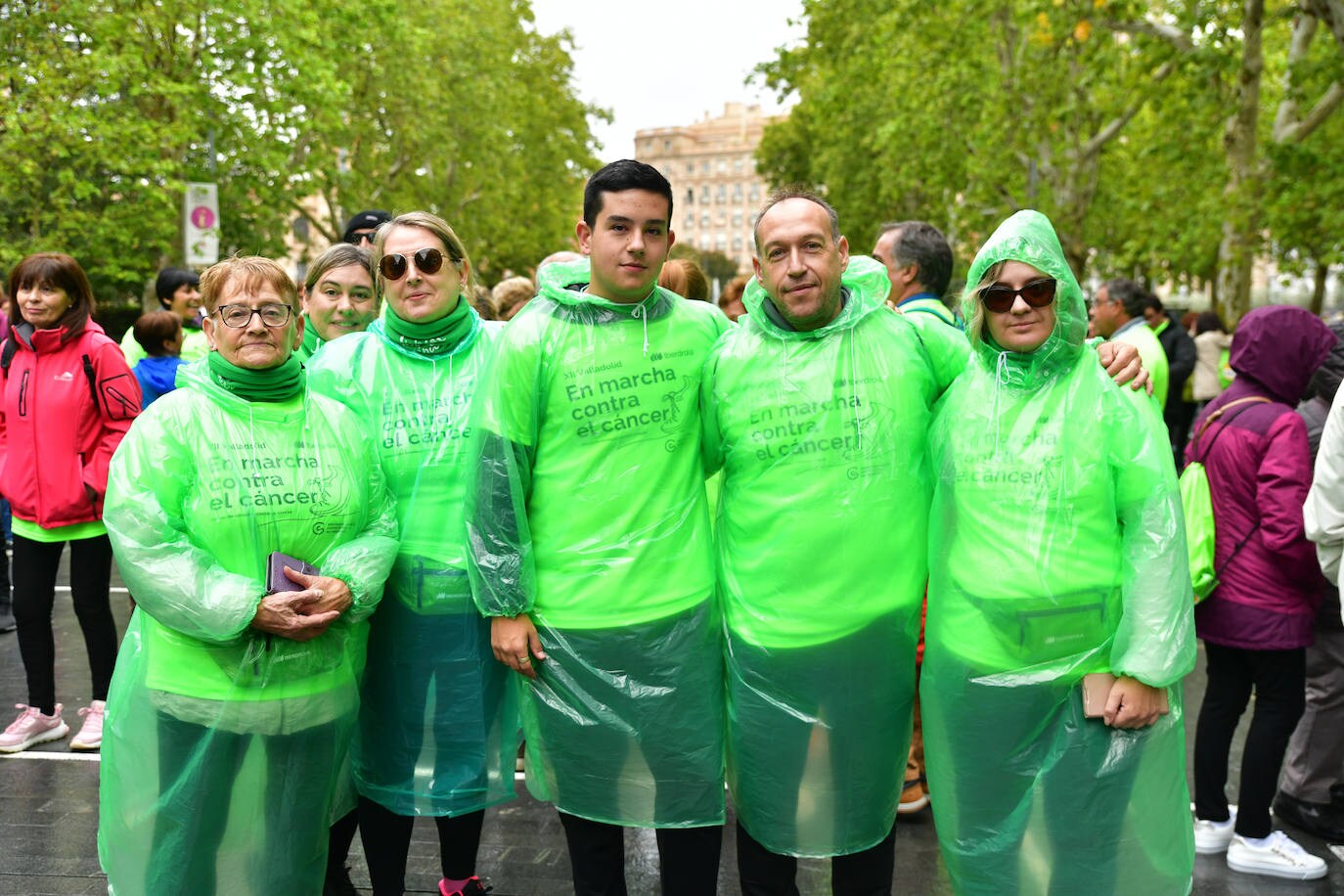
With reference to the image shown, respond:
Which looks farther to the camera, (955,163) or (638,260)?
(955,163)

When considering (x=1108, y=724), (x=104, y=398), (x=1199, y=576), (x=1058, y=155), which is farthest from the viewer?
(x=1058, y=155)

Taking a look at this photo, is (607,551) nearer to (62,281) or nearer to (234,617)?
(234,617)

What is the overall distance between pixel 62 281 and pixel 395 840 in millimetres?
2537

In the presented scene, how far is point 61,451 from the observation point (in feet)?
14.1

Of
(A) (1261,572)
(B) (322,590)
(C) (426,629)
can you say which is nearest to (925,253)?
(A) (1261,572)

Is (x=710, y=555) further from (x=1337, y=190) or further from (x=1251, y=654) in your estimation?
(x=1337, y=190)

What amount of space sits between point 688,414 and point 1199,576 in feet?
5.63

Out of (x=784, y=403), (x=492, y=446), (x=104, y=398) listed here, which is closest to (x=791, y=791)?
(x=784, y=403)

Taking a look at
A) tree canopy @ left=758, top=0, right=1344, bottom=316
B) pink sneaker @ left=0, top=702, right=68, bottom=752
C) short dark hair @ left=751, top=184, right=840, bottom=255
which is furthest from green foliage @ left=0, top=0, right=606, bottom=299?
short dark hair @ left=751, top=184, right=840, bottom=255

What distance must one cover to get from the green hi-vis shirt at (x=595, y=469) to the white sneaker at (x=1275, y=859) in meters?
2.11

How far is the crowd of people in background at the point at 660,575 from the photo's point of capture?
2.37 m

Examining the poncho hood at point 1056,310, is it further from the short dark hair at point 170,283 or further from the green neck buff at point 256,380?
the short dark hair at point 170,283

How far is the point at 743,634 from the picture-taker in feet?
8.39

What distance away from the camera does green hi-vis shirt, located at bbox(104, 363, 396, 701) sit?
2.42 meters
